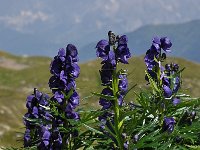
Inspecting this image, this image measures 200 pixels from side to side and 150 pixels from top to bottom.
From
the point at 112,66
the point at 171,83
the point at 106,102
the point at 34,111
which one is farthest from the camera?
the point at 34,111

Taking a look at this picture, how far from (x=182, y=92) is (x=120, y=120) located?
142cm

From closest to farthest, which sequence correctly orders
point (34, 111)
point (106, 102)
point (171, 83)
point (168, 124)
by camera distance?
1. point (168, 124)
2. point (106, 102)
3. point (171, 83)
4. point (34, 111)

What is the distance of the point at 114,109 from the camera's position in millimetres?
4855

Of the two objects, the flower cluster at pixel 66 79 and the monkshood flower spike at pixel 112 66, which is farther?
the flower cluster at pixel 66 79

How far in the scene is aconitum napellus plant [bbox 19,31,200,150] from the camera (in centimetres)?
486

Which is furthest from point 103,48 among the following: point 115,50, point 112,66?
point 112,66

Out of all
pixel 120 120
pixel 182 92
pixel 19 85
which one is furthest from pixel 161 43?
pixel 19 85

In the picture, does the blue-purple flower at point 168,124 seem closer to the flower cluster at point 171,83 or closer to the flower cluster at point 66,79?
the flower cluster at point 171,83

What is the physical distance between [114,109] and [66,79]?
0.86m

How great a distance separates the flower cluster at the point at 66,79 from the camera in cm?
548

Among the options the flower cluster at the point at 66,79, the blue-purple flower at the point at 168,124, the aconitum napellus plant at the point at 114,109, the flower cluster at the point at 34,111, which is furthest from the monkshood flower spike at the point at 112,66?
the flower cluster at the point at 34,111

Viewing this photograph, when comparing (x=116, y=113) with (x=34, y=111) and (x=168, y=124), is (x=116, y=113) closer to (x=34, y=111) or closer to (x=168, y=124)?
(x=168, y=124)

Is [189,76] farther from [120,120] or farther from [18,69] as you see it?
[120,120]

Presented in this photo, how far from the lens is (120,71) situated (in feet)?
16.4
